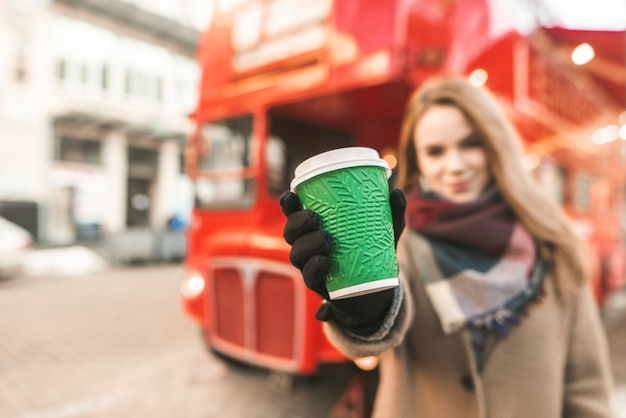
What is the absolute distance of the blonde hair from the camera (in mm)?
1472

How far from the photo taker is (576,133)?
5.14 meters

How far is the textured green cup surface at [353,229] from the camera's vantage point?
3.06ft

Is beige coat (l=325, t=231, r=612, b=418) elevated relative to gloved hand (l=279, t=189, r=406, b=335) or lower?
lower

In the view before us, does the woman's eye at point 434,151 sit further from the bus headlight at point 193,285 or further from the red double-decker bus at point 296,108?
the bus headlight at point 193,285

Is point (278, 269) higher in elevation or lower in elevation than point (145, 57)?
lower

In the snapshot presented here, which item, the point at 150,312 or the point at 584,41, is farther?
the point at 150,312

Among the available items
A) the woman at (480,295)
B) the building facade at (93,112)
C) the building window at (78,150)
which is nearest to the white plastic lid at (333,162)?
the woman at (480,295)

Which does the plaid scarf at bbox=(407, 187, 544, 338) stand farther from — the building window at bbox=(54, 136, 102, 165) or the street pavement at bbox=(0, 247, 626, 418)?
the building window at bbox=(54, 136, 102, 165)

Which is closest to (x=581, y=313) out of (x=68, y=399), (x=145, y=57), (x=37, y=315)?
(x=68, y=399)

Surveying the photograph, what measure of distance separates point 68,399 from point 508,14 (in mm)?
5064

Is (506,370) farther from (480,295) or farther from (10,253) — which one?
(10,253)

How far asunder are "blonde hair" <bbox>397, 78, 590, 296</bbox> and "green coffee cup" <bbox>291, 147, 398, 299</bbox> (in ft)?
2.37

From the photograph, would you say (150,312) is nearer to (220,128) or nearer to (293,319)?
(220,128)

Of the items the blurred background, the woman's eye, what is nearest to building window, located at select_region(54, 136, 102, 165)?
the blurred background
